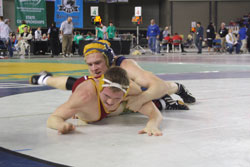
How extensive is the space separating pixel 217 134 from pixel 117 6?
40334 millimetres

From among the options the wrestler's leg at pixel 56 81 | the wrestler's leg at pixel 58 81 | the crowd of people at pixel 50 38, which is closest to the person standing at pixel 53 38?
the crowd of people at pixel 50 38

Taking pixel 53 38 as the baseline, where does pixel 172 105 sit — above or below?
below

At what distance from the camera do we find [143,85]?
3.78m

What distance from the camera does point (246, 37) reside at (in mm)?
24297

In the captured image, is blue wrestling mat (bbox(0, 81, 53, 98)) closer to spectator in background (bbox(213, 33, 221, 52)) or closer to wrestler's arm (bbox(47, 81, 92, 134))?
wrestler's arm (bbox(47, 81, 92, 134))

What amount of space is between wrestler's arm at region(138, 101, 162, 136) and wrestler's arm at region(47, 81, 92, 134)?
50 cm

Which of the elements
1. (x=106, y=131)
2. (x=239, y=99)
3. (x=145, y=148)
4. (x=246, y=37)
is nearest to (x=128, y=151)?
(x=145, y=148)

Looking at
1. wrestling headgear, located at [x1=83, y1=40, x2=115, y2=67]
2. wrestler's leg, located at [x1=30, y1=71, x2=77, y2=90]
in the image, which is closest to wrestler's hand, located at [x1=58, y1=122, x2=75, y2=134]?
wrestling headgear, located at [x1=83, y1=40, x2=115, y2=67]

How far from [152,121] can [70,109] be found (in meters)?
0.65

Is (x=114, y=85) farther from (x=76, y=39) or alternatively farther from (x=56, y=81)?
(x=76, y=39)

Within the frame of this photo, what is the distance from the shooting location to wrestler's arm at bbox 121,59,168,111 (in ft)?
11.5

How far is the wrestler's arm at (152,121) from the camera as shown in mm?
3190

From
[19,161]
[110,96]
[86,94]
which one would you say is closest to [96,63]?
[86,94]

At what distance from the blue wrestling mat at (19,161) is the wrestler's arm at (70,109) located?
657mm
